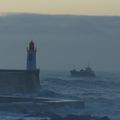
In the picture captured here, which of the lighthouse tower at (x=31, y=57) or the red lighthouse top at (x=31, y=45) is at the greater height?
the red lighthouse top at (x=31, y=45)

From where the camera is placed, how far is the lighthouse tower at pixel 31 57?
53.7 metres

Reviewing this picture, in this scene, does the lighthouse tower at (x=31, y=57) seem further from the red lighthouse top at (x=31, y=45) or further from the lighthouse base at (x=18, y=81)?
the lighthouse base at (x=18, y=81)

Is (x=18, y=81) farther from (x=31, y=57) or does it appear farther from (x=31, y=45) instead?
(x=31, y=45)

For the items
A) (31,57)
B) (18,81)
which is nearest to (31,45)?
(31,57)

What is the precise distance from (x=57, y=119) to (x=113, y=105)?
13391 millimetres

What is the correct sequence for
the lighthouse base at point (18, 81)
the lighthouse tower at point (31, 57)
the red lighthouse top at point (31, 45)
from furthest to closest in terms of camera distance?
1. the red lighthouse top at point (31, 45)
2. the lighthouse tower at point (31, 57)
3. the lighthouse base at point (18, 81)

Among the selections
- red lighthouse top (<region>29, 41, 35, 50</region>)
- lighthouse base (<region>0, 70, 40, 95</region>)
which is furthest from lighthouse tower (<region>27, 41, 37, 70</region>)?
lighthouse base (<region>0, 70, 40, 95</region>)

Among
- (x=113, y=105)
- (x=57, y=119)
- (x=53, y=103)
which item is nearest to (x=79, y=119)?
(x=57, y=119)

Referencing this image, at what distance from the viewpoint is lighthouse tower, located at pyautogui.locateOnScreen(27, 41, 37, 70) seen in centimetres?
5372

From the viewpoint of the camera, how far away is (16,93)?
5372cm

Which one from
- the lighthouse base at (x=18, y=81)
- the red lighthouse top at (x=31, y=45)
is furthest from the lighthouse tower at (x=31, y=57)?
the lighthouse base at (x=18, y=81)

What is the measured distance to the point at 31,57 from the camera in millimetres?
53688

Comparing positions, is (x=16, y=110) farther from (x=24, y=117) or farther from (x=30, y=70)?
(x=30, y=70)

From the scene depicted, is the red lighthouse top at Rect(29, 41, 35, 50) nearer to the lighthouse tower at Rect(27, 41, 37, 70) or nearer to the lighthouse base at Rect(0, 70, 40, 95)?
the lighthouse tower at Rect(27, 41, 37, 70)
